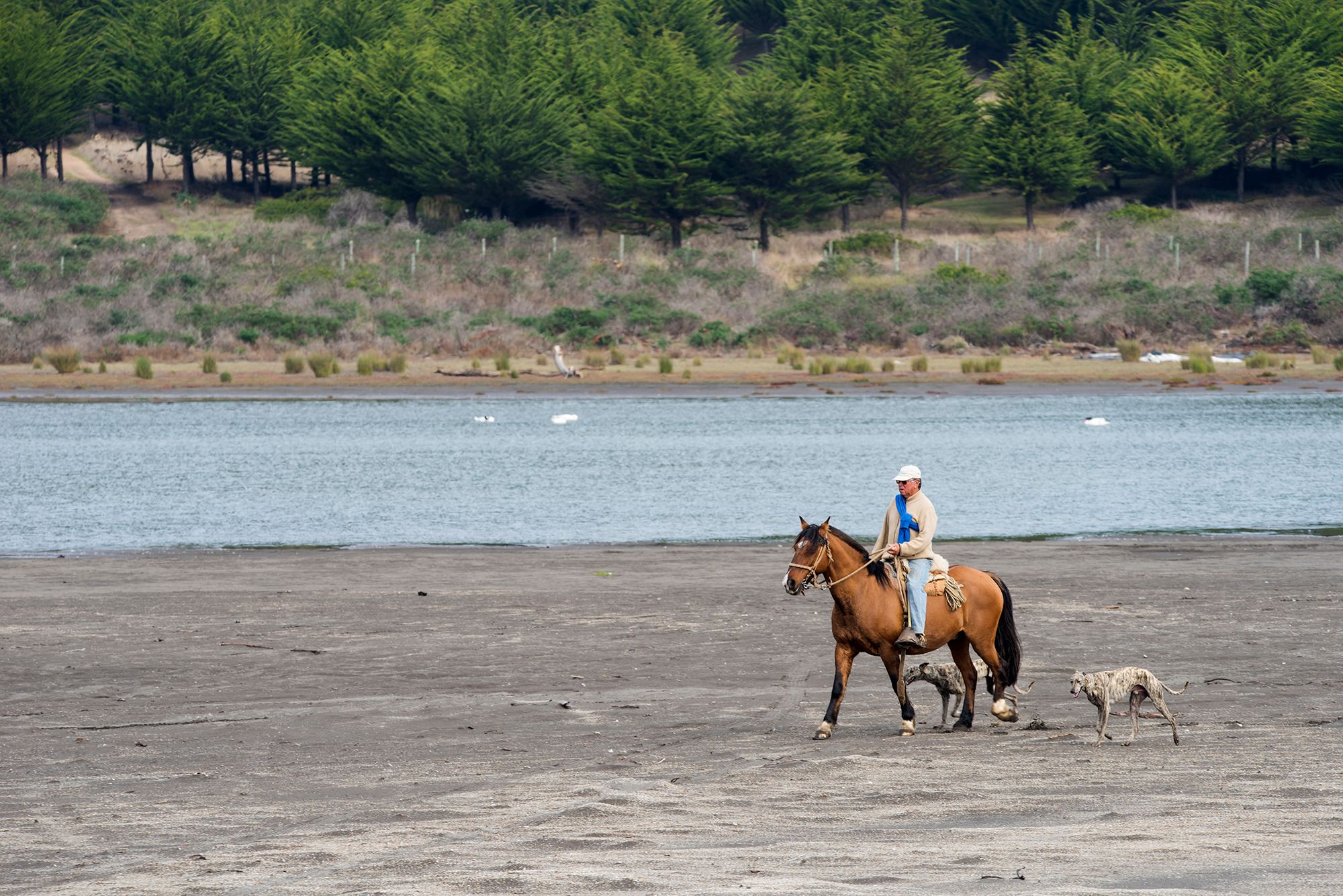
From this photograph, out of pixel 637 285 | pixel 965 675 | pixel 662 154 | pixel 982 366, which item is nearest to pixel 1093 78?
pixel 662 154

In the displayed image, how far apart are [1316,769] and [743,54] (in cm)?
13662

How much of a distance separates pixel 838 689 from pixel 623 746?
62.1 inches

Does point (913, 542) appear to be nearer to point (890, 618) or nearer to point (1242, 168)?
point (890, 618)

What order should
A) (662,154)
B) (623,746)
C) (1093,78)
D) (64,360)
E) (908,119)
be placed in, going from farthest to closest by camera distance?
(1093,78) < (908,119) < (662,154) < (64,360) < (623,746)

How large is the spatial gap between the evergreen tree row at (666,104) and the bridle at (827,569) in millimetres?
69695

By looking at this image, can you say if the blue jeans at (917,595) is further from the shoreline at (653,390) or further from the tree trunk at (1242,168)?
the tree trunk at (1242,168)

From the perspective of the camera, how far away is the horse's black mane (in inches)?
444

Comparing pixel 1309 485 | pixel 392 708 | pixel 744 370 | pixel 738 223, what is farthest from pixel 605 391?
pixel 392 708

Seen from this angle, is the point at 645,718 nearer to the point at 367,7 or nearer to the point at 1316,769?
the point at 1316,769

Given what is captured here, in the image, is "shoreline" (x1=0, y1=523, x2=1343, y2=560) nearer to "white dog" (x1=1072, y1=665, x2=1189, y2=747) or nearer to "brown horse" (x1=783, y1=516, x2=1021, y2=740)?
"brown horse" (x1=783, y1=516, x2=1021, y2=740)

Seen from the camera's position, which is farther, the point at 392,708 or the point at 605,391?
the point at 605,391

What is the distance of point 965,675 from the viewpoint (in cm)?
1202

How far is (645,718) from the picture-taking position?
12.3 meters

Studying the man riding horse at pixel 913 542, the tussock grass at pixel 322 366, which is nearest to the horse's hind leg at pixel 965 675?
the man riding horse at pixel 913 542
